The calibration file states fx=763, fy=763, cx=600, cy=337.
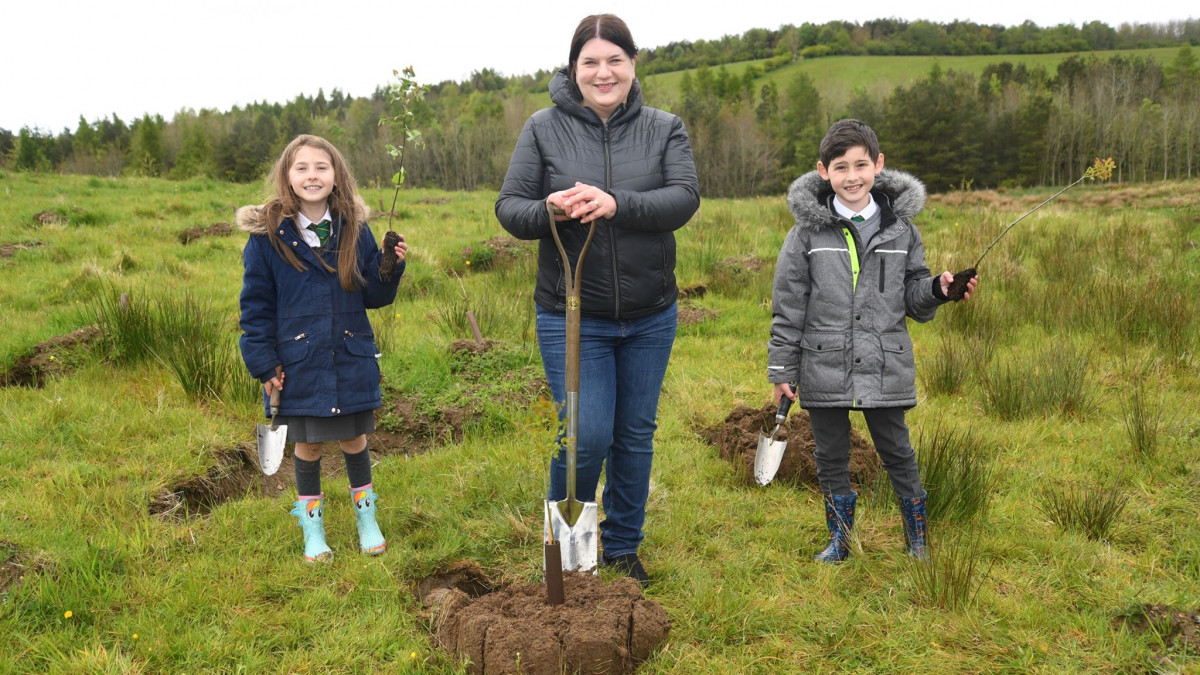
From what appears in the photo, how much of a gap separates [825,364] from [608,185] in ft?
3.78

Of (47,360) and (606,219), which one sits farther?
(47,360)

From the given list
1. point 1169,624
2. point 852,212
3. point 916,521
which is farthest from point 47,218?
point 1169,624

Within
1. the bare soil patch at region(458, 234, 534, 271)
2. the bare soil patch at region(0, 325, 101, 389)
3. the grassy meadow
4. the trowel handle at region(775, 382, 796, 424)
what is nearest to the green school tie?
the grassy meadow

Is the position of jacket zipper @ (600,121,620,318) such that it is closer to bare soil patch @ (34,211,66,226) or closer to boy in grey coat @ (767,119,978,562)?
boy in grey coat @ (767,119,978,562)

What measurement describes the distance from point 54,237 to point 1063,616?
435 inches

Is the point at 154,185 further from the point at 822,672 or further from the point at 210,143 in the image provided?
the point at 210,143

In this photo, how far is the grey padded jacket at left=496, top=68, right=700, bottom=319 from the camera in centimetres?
262

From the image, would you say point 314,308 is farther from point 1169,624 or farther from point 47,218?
point 47,218

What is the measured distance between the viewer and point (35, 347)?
5.44m

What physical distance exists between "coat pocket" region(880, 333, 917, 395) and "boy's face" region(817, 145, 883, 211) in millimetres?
582

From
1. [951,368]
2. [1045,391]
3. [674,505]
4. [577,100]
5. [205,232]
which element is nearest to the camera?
[577,100]

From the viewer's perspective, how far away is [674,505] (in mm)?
3793

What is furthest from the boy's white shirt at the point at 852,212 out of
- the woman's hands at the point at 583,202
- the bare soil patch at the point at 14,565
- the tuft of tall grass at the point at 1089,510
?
the bare soil patch at the point at 14,565

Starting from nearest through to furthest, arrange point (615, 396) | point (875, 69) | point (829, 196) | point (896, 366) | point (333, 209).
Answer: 1. point (615, 396)
2. point (896, 366)
3. point (829, 196)
4. point (333, 209)
5. point (875, 69)
